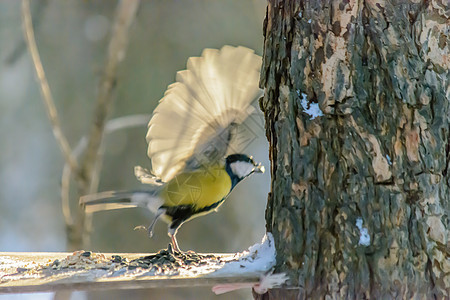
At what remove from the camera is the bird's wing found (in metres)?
2.08

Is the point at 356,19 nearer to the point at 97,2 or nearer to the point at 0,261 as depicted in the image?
the point at 0,261

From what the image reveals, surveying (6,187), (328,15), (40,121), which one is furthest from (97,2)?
(328,15)

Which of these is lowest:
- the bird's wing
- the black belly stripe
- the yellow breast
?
the black belly stripe

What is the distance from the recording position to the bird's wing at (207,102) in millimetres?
2080

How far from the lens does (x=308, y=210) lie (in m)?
1.78

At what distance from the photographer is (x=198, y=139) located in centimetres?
223

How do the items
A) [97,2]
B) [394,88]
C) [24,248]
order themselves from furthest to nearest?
[24,248] < [97,2] < [394,88]

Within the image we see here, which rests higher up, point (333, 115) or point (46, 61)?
point (46, 61)

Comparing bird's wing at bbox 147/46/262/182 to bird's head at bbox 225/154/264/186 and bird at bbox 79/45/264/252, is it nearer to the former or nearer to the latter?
bird at bbox 79/45/264/252

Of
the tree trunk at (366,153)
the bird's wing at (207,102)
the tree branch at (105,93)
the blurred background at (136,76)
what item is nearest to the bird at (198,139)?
the bird's wing at (207,102)

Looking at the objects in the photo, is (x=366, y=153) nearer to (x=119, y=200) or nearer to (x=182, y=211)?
(x=182, y=211)

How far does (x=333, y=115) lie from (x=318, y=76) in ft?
0.45

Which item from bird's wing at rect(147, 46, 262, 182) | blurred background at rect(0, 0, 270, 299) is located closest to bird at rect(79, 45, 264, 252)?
bird's wing at rect(147, 46, 262, 182)

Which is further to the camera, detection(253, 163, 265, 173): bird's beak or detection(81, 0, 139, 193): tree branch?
detection(81, 0, 139, 193): tree branch
